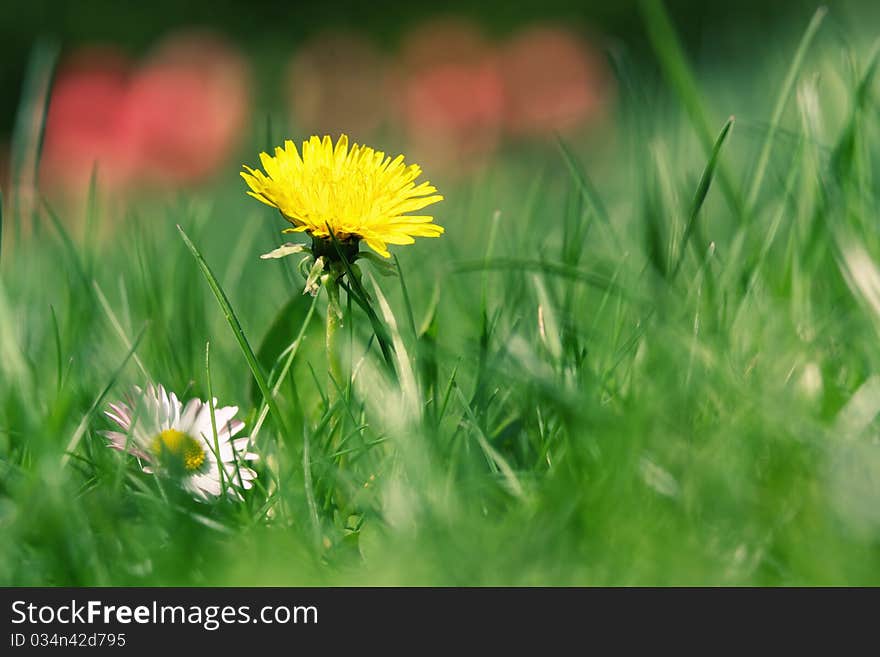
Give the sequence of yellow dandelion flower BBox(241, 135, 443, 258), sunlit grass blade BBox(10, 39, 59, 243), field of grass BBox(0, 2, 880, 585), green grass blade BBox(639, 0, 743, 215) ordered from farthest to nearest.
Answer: sunlit grass blade BBox(10, 39, 59, 243) < green grass blade BBox(639, 0, 743, 215) < yellow dandelion flower BBox(241, 135, 443, 258) < field of grass BBox(0, 2, 880, 585)

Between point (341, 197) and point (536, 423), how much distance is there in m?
0.21

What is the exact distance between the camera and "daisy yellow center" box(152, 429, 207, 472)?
69cm

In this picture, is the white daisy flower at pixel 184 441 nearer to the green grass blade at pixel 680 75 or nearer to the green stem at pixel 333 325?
the green stem at pixel 333 325

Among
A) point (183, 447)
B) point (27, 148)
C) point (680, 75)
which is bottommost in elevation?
point (183, 447)

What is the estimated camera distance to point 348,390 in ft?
2.33

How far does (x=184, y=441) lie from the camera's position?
2.31 feet

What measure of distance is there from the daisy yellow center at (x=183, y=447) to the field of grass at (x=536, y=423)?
27 millimetres

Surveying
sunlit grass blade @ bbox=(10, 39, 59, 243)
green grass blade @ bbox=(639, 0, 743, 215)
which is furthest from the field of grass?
sunlit grass blade @ bbox=(10, 39, 59, 243)

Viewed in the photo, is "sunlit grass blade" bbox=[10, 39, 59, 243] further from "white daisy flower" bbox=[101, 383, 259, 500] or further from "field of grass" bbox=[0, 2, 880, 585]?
"white daisy flower" bbox=[101, 383, 259, 500]

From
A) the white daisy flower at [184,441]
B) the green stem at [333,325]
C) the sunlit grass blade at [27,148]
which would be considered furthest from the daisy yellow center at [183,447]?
the sunlit grass blade at [27,148]

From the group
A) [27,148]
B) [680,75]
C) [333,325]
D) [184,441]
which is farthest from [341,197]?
[27,148]

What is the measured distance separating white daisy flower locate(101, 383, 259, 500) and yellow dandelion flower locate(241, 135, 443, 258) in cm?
15

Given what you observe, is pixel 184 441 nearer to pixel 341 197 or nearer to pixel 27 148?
pixel 341 197
